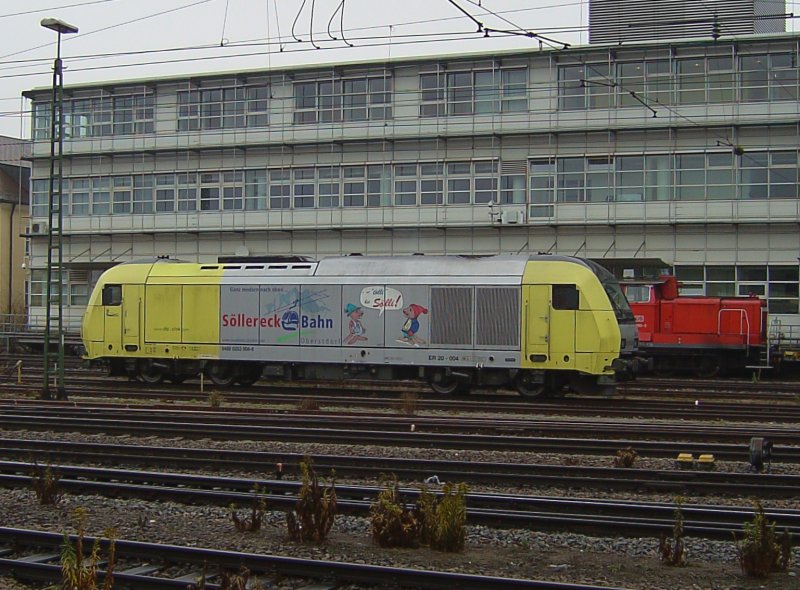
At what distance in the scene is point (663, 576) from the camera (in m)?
7.86

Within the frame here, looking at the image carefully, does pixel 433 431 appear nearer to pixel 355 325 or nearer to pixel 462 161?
pixel 355 325

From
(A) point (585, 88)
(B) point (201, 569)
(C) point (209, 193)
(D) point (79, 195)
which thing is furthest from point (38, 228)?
(B) point (201, 569)

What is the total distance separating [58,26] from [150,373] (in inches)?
389

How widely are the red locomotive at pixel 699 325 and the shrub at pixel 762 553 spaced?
22.3 metres

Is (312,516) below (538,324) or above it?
below

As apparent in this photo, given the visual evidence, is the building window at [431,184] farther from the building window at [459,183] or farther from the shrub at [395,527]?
the shrub at [395,527]

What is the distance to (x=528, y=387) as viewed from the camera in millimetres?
22812

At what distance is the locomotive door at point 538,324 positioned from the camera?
72.4 feet

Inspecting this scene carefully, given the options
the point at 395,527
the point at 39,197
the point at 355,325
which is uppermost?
the point at 39,197

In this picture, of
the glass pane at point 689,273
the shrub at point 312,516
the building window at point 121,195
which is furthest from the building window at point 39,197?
the shrub at point 312,516

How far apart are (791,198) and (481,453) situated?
25680 mm

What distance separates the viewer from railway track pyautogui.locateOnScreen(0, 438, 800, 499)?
11242mm

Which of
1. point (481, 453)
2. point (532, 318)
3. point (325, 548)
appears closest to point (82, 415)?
point (481, 453)

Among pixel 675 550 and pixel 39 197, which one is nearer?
pixel 675 550
